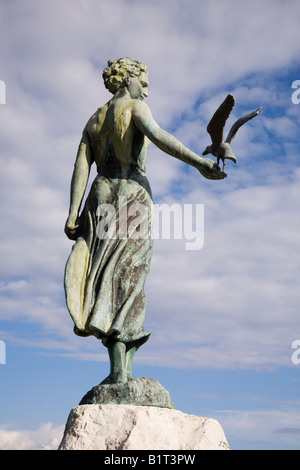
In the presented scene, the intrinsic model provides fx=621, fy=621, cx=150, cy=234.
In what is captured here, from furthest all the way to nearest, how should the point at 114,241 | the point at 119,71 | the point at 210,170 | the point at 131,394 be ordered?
the point at 119,71 → the point at 114,241 → the point at 210,170 → the point at 131,394

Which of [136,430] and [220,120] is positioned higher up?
[220,120]

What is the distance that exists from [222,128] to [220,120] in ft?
0.30

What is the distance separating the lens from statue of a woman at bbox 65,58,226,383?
636 cm

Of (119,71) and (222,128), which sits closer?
(222,128)

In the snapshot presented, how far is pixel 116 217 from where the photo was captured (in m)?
6.75

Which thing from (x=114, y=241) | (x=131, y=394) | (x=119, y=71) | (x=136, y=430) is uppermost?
(x=119, y=71)

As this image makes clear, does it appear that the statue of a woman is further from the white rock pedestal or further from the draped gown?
the white rock pedestal

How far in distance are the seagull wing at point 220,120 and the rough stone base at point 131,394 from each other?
2.55 m

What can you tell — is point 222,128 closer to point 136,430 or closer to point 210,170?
point 210,170

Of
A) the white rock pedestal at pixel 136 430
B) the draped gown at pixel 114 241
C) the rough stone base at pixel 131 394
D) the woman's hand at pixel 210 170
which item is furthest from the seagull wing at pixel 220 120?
the white rock pedestal at pixel 136 430

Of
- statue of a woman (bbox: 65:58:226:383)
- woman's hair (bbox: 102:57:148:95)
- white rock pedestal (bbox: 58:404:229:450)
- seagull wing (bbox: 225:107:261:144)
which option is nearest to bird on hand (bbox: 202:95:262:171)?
seagull wing (bbox: 225:107:261:144)

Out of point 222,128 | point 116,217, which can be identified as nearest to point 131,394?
point 116,217

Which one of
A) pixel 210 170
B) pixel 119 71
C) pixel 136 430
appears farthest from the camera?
pixel 119 71
